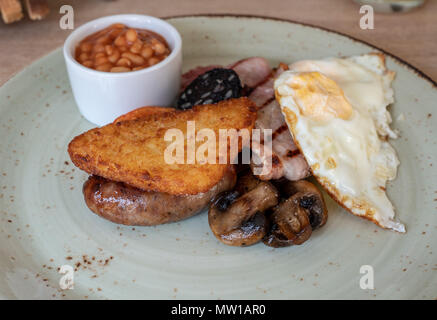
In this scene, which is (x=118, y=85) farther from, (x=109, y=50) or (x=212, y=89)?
(x=212, y=89)

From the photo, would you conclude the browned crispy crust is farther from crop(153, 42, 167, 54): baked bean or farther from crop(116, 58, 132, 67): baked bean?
crop(153, 42, 167, 54): baked bean

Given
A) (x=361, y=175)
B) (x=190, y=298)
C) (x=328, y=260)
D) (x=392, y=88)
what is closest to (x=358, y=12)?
(x=392, y=88)

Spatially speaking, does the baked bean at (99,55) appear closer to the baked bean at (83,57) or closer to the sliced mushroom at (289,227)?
the baked bean at (83,57)

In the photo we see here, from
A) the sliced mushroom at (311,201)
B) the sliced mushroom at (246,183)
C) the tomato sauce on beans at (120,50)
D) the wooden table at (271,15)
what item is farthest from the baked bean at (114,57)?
the sliced mushroom at (311,201)

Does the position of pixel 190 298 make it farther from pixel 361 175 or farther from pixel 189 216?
pixel 361 175

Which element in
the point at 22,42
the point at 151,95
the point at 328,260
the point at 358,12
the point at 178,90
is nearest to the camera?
the point at 328,260

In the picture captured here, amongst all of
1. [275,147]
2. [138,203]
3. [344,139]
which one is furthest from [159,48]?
[344,139]

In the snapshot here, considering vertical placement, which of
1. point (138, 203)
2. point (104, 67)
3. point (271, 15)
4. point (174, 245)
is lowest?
point (174, 245)
